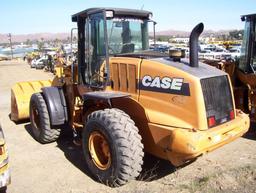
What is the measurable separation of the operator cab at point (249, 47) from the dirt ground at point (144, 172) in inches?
73.6

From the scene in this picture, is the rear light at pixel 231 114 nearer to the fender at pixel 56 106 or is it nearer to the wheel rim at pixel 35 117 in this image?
the fender at pixel 56 106

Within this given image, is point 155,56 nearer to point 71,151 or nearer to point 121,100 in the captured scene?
point 121,100

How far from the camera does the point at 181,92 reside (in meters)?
4.92

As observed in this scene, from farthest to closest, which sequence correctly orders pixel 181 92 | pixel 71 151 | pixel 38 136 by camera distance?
1. pixel 38 136
2. pixel 71 151
3. pixel 181 92

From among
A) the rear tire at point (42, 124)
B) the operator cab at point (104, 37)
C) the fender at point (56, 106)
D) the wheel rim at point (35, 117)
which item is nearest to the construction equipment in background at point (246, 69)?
the operator cab at point (104, 37)

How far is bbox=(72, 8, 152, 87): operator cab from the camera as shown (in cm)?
601

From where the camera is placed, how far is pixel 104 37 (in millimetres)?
5922

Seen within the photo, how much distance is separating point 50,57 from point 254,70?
23.1 meters

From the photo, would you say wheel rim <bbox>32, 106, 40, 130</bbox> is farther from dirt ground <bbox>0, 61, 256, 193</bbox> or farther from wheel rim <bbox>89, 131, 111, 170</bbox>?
wheel rim <bbox>89, 131, 111, 170</bbox>

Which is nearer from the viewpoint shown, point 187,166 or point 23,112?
point 187,166

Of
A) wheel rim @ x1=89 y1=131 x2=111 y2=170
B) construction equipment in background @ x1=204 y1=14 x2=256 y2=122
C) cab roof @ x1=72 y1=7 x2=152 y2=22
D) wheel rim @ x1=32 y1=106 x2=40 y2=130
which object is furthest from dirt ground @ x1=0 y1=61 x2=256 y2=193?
cab roof @ x1=72 y1=7 x2=152 y2=22

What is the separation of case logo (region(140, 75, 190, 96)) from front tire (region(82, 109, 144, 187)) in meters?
0.57

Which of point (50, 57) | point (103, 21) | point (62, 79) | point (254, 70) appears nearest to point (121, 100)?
point (103, 21)

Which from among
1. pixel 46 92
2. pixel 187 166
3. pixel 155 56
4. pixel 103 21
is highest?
pixel 103 21
